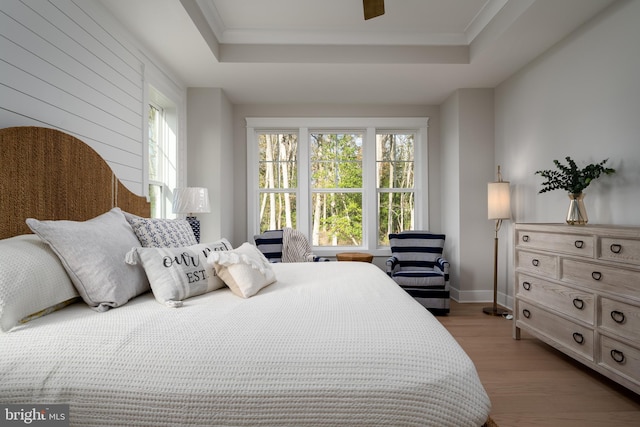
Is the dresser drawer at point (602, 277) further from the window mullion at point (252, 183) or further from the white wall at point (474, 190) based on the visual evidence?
the window mullion at point (252, 183)

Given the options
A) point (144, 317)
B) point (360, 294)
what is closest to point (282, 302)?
point (360, 294)

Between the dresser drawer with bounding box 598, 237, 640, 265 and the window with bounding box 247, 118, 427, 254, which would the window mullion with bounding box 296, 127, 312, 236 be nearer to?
the window with bounding box 247, 118, 427, 254

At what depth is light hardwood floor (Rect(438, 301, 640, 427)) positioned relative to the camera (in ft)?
5.93

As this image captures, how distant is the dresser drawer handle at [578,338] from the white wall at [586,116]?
2.77 ft

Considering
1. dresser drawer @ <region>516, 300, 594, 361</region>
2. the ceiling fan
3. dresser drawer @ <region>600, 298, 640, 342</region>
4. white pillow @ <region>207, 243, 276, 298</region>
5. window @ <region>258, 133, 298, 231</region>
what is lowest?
dresser drawer @ <region>516, 300, 594, 361</region>

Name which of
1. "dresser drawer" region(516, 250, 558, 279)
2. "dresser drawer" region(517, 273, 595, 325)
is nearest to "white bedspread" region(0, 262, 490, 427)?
"dresser drawer" region(517, 273, 595, 325)

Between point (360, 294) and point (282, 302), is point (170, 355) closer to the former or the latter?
point (282, 302)

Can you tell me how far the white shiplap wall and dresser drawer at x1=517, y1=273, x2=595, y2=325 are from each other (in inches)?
128

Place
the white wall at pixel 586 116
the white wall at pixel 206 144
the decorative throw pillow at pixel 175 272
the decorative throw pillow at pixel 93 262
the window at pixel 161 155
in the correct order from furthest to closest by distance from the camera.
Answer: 1. the white wall at pixel 206 144
2. the window at pixel 161 155
3. the white wall at pixel 586 116
4. the decorative throw pillow at pixel 175 272
5. the decorative throw pillow at pixel 93 262

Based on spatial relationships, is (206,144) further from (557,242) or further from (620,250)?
(620,250)

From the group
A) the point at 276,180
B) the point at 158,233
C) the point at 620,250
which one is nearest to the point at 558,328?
the point at 620,250

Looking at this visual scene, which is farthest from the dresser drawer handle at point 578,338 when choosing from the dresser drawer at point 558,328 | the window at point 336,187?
the window at point 336,187

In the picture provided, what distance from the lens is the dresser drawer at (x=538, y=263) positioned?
2455mm

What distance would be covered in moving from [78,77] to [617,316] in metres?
3.51
